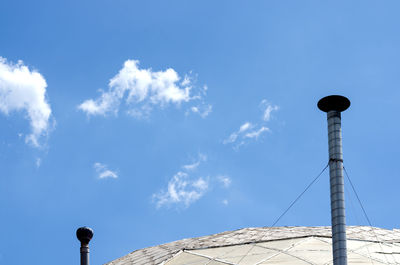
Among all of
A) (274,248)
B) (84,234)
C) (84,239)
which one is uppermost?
(84,234)

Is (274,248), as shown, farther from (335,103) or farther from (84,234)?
(335,103)

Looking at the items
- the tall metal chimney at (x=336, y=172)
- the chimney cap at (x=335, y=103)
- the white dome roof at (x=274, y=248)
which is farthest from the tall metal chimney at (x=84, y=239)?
the chimney cap at (x=335, y=103)

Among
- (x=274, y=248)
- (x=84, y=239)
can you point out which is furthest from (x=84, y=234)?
(x=274, y=248)

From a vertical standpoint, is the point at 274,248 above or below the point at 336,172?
below

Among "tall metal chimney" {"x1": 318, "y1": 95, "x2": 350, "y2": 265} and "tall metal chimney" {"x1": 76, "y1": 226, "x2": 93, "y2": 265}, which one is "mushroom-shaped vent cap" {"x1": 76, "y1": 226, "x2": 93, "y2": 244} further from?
"tall metal chimney" {"x1": 318, "y1": 95, "x2": 350, "y2": 265}

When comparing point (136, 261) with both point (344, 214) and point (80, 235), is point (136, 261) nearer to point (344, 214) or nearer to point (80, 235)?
point (80, 235)

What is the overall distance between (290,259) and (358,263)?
2899 mm

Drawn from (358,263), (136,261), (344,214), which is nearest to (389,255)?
(358,263)

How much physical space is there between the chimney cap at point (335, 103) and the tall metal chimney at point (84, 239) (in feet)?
38.1

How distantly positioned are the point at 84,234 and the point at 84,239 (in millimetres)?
218

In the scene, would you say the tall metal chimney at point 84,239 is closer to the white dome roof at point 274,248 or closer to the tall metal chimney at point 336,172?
the white dome roof at point 274,248

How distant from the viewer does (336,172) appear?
25.8 meters

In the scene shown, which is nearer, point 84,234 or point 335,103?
point 335,103

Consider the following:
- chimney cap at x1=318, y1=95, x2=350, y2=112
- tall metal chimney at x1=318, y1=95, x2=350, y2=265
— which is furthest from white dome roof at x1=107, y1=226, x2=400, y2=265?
chimney cap at x1=318, y1=95, x2=350, y2=112
